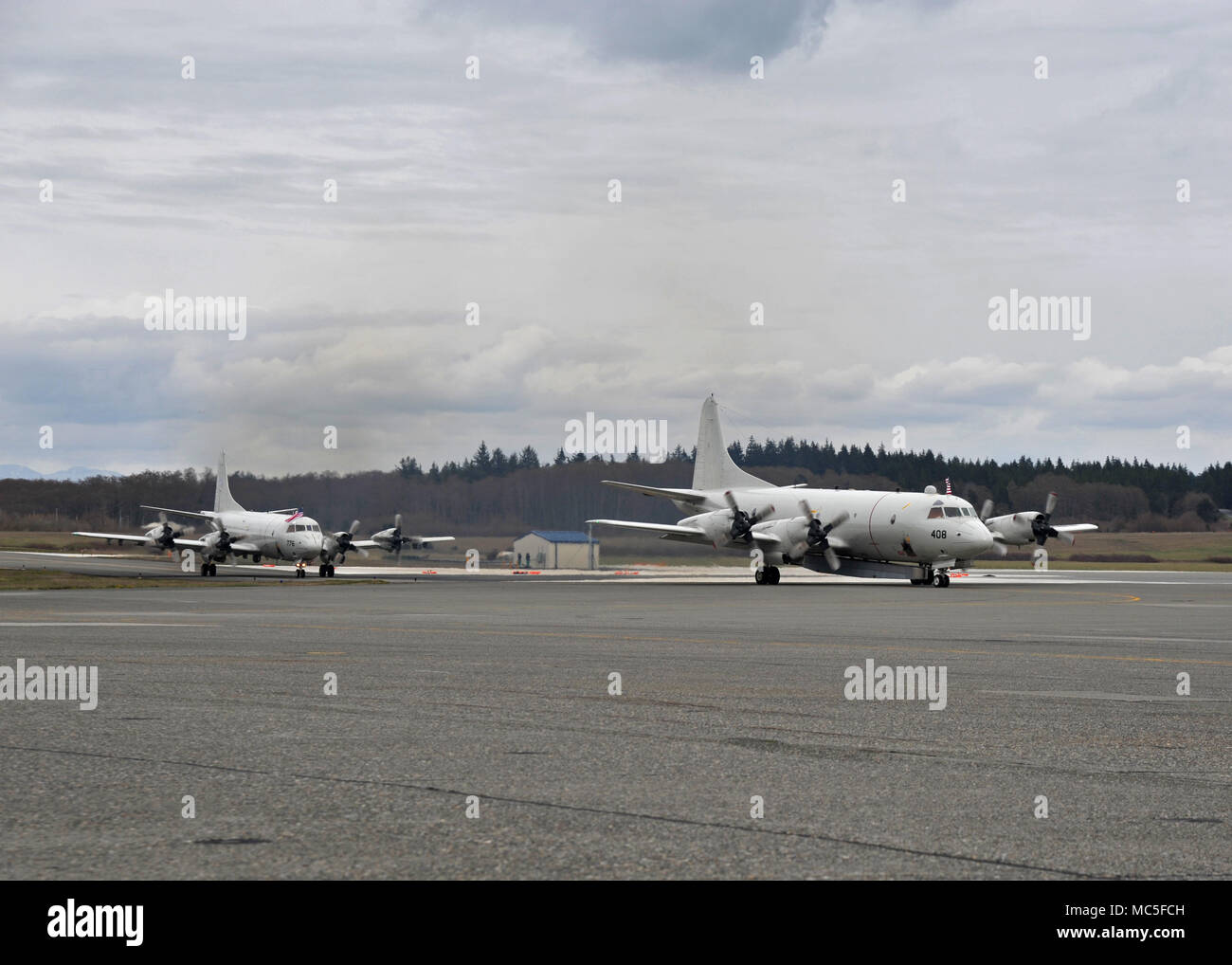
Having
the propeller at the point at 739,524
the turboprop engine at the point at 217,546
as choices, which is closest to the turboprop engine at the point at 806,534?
the propeller at the point at 739,524

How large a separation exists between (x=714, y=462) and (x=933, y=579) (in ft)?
52.4

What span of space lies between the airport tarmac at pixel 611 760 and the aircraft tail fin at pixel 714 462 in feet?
145

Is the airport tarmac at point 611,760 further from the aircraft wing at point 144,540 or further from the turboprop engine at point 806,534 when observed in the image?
the aircraft wing at point 144,540

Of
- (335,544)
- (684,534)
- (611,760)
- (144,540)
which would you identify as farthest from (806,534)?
(611,760)

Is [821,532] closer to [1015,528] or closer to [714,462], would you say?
[1015,528]

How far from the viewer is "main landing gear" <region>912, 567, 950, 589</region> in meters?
53.3

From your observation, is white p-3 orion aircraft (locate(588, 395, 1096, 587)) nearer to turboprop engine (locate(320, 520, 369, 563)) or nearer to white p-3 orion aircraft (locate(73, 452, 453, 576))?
turboprop engine (locate(320, 520, 369, 563))

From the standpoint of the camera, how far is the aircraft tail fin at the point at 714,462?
220ft

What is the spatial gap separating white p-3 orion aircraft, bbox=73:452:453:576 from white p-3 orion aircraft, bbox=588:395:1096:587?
1601cm

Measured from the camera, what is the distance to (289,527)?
65812mm

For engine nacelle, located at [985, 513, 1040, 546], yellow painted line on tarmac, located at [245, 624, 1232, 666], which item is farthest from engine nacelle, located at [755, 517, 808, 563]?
yellow painted line on tarmac, located at [245, 624, 1232, 666]

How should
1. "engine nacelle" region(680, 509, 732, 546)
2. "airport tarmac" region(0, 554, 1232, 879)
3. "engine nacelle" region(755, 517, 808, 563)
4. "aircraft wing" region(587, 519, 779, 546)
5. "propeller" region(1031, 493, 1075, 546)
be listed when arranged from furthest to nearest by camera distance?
1. "engine nacelle" region(680, 509, 732, 546)
2. "aircraft wing" region(587, 519, 779, 546)
3. "engine nacelle" region(755, 517, 808, 563)
4. "propeller" region(1031, 493, 1075, 546)
5. "airport tarmac" region(0, 554, 1232, 879)

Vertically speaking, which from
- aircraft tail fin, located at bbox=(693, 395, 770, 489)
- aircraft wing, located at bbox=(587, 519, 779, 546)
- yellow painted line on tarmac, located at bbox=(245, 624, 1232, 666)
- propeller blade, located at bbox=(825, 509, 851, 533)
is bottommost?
yellow painted line on tarmac, located at bbox=(245, 624, 1232, 666)
